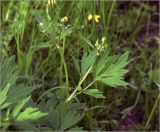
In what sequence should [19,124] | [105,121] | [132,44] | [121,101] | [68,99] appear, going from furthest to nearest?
[132,44] < [121,101] < [105,121] < [68,99] < [19,124]

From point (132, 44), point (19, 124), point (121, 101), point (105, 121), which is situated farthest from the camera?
point (132, 44)

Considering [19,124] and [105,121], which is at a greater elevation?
[19,124]

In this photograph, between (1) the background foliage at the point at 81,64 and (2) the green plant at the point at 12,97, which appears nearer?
(2) the green plant at the point at 12,97

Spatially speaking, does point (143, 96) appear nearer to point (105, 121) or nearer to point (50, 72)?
point (105, 121)

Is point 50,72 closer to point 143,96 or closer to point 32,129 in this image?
point 143,96

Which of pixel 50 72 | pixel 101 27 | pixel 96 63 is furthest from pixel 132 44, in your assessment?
pixel 96 63

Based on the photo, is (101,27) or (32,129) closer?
(32,129)

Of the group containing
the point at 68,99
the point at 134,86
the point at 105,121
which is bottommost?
the point at 105,121

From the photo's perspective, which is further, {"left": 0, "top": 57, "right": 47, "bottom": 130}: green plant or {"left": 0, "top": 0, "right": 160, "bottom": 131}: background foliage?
{"left": 0, "top": 0, "right": 160, "bottom": 131}: background foliage

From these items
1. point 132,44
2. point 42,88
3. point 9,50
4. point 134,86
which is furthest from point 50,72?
point 132,44
